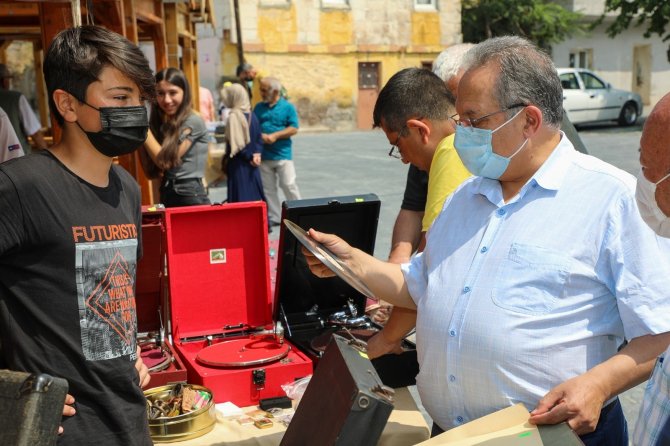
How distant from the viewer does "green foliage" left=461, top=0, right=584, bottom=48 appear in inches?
1075

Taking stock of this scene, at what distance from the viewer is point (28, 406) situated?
4.99 feet

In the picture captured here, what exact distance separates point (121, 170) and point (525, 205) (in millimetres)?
1189

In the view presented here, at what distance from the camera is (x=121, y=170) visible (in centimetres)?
224

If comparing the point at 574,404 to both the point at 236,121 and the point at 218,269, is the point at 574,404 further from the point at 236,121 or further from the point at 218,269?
the point at 236,121

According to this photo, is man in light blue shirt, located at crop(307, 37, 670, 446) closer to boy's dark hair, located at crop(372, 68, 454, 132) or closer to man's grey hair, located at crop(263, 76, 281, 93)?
boy's dark hair, located at crop(372, 68, 454, 132)

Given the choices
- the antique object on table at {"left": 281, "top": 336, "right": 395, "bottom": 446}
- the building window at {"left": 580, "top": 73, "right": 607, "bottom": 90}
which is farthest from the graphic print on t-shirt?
the building window at {"left": 580, "top": 73, "right": 607, "bottom": 90}

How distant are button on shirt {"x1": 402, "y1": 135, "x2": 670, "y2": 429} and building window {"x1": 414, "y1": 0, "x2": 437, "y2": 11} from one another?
89.5ft

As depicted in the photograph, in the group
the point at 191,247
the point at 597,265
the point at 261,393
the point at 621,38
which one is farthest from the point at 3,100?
the point at 621,38

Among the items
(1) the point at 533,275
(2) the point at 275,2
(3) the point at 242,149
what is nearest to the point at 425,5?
(2) the point at 275,2

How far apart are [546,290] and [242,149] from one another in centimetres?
607

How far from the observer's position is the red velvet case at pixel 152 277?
10.2ft

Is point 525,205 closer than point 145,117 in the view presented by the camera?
Yes

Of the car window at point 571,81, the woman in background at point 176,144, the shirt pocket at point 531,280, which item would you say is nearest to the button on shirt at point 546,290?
the shirt pocket at point 531,280

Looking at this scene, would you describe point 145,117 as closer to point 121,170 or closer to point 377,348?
point 121,170
